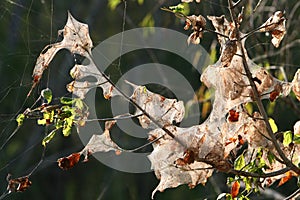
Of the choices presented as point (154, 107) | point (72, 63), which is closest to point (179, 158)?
point (154, 107)

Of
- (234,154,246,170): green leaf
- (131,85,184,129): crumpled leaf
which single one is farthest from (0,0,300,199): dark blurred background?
(234,154,246,170): green leaf

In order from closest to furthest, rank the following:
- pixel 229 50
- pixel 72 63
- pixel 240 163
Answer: pixel 229 50 → pixel 240 163 → pixel 72 63

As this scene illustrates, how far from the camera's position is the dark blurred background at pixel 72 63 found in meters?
1.61

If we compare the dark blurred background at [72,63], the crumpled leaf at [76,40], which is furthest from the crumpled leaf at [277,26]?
the crumpled leaf at [76,40]

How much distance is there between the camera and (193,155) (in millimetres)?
854

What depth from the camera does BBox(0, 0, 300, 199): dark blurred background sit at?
1606mm

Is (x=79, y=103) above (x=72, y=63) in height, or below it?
below

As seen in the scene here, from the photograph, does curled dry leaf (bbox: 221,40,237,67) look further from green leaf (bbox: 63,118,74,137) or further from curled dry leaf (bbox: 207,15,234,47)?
green leaf (bbox: 63,118,74,137)

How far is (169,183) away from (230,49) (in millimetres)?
220

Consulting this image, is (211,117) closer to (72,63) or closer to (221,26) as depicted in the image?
(221,26)

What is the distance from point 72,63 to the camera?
2113 millimetres

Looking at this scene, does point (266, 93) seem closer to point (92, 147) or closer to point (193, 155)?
point (193, 155)

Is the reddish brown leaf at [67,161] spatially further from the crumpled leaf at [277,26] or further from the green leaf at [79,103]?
the crumpled leaf at [277,26]

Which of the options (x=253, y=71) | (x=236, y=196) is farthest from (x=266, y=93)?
(x=236, y=196)
